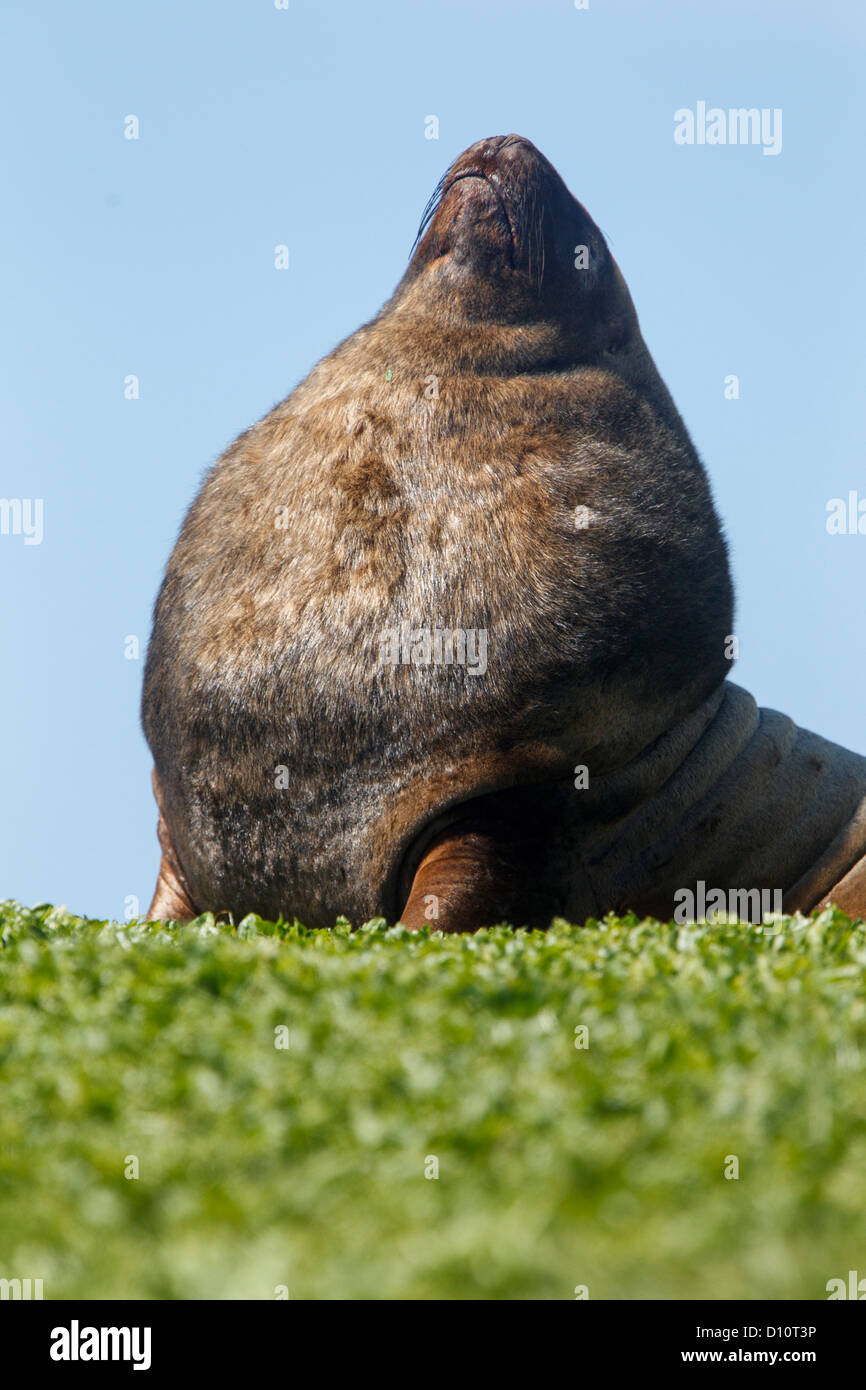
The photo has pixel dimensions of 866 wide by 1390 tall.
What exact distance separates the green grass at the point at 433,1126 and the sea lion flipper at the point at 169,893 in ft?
9.25

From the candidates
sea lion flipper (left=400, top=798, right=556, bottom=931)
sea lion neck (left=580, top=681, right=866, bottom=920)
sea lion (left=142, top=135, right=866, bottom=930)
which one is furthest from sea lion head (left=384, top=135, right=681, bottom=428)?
sea lion flipper (left=400, top=798, right=556, bottom=931)

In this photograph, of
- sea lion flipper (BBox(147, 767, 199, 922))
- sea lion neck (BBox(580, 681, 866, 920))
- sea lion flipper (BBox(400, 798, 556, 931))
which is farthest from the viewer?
sea lion flipper (BBox(147, 767, 199, 922))

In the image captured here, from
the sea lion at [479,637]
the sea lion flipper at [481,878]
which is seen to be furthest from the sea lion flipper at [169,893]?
the sea lion flipper at [481,878]

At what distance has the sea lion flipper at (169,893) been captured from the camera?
21.0ft

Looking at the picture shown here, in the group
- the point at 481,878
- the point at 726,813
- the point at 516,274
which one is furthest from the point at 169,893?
the point at 516,274

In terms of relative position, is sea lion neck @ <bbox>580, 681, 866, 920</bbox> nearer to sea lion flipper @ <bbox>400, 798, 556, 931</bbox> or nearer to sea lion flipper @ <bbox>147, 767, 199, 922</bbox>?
sea lion flipper @ <bbox>400, 798, 556, 931</bbox>

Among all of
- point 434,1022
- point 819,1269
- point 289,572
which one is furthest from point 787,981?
point 289,572

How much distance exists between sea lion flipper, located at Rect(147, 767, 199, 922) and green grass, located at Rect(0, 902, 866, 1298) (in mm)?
2820

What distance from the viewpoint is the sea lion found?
4.95 metres

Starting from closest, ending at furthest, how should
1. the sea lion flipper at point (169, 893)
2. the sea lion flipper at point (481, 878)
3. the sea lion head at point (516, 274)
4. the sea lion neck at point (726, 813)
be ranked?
the sea lion flipper at point (481, 878) → the sea lion neck at point (726, 813) → the sea lion head at point (516, 274) → the sea lion flipper at point (169, 893)

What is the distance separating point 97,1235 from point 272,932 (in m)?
2.70

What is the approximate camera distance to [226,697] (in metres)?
5.26

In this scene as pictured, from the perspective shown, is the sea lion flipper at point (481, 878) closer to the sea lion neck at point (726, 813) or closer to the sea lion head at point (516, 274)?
the sea lion neck at point (726, 813)

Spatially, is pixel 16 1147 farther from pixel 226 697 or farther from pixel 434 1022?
pixel 226 697
